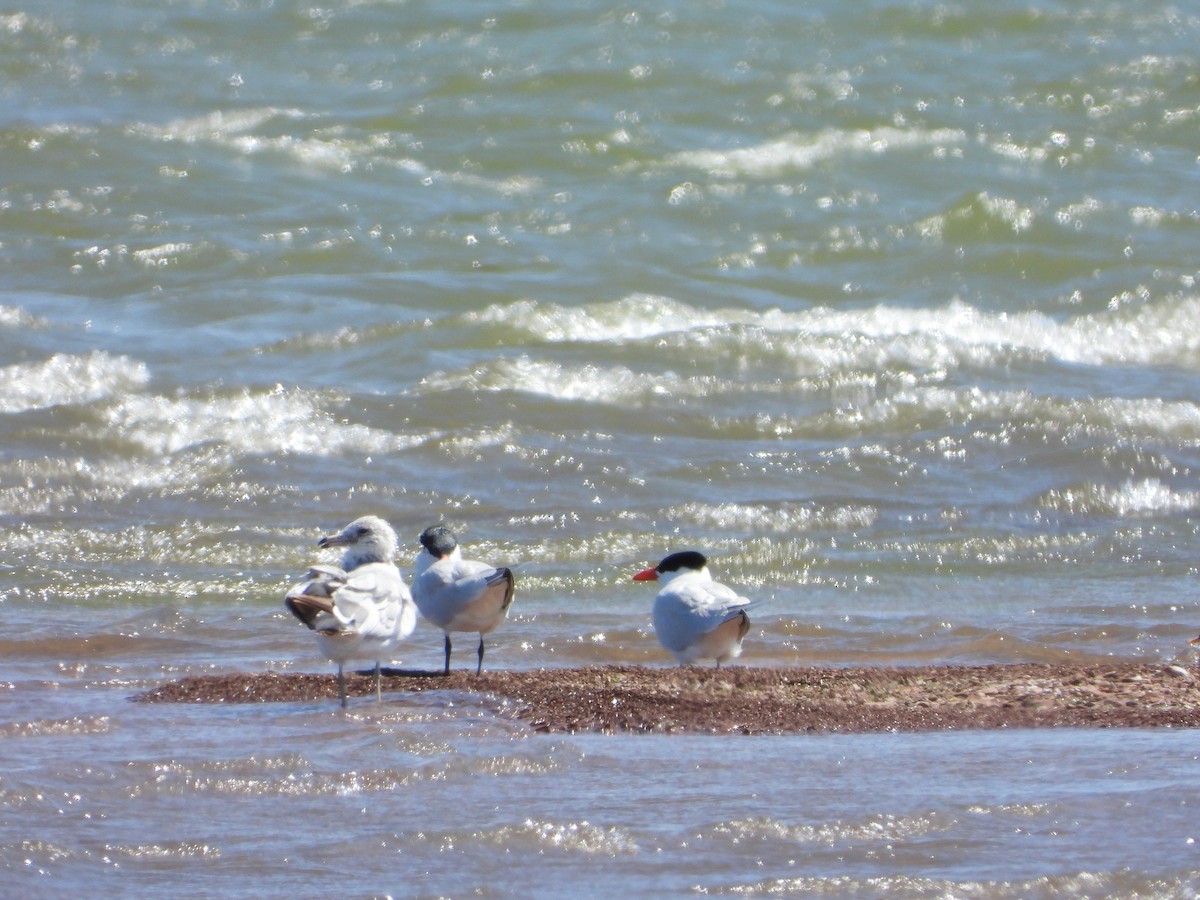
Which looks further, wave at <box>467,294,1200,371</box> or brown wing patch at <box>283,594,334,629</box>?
wave at <box>467,294,1200,371</box>

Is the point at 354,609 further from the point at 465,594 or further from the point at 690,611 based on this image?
the point at 690,611

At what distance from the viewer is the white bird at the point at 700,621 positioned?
6566 millimetres

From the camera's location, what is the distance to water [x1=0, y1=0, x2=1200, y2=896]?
14.2 ft

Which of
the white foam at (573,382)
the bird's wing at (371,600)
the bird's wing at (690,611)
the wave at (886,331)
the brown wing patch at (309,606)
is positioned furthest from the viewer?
the wave at (886,331)

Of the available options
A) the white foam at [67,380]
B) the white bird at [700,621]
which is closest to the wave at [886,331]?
the white foam at [67,380]

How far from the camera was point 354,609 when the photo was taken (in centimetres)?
590

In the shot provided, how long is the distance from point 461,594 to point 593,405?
5.45m

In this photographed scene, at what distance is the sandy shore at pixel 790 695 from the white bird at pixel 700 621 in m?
0.19

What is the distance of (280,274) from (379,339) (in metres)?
2.00

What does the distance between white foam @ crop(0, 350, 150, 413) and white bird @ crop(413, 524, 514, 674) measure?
5.60m

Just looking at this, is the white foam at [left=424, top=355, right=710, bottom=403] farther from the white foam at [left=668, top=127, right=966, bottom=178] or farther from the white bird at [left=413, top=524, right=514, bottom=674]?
the white bird at [left=413, top=524, right=514, bottom=674]

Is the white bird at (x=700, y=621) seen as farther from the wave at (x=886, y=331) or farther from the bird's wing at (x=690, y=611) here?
the wave at (x=886, y=331)

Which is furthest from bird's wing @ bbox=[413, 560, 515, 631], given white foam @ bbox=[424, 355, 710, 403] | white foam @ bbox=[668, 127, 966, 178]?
white foam @ bbox=[668, 127, 966, 178]

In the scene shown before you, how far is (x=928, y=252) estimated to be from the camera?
16266 millimetres
